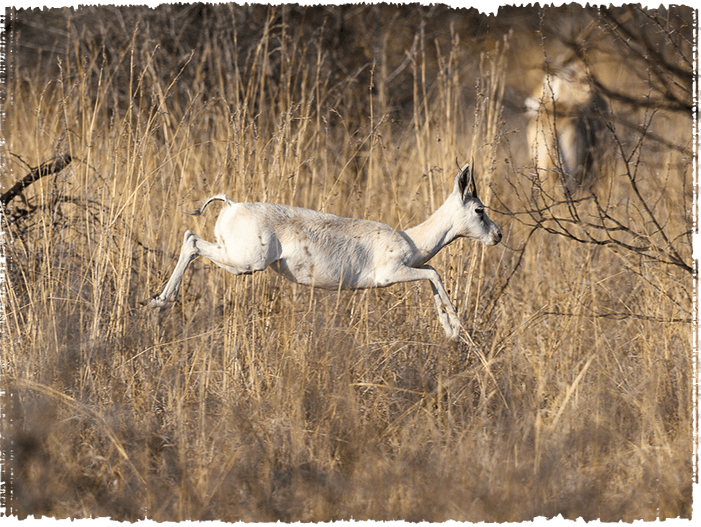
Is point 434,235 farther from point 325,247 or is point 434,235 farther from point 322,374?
point 322,374

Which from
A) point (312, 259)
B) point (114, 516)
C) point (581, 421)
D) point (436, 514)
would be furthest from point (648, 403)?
point (114, 516)

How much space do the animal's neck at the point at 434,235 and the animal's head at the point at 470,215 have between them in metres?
0.03

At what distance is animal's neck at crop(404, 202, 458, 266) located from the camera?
283 centimetres

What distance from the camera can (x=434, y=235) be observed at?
2.83 m

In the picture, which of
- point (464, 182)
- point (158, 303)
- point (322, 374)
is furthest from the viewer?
point (322, 374)

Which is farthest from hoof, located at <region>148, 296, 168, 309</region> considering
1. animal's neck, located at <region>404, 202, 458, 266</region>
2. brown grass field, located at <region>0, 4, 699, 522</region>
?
animal's neck, located at <region>404, 202, 458, 266</region>

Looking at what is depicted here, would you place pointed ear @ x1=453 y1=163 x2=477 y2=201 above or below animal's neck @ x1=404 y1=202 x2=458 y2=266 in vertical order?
above

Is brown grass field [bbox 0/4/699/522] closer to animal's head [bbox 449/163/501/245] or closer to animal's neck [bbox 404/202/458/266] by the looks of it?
animal's head [bbox 449/163/501/245]

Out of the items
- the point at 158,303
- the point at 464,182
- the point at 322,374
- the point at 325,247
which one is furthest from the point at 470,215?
the point at 158,303

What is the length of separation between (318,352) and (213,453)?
2.28ft

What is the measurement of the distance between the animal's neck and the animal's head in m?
0.03

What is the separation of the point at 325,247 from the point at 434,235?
470mm

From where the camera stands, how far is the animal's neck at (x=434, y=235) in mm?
2828

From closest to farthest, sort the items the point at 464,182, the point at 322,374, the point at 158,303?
the point at 158,303
the point at 464,182
the point at 322,374
